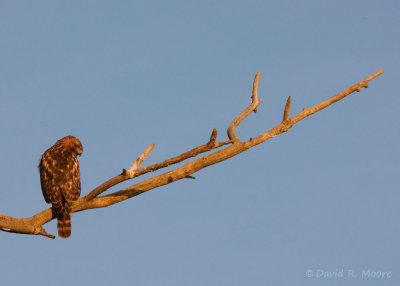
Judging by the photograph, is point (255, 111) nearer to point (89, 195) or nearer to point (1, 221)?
point (89, 195)

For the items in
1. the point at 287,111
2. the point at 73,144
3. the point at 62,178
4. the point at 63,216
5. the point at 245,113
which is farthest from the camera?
the point at 73,144

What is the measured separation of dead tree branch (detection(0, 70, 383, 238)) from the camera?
8.42 meters

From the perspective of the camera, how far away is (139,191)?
9.23m

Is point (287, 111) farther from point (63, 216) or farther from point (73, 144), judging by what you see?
point (73, 144)

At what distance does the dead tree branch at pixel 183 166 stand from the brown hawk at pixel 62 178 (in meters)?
0.75

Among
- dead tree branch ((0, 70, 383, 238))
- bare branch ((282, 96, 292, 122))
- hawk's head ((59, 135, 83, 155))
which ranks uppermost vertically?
hawk's head ((59, 135, 83, 155))

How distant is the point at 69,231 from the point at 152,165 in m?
3.07

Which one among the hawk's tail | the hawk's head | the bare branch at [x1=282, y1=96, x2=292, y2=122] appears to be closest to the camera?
the bare branch at [x1=282, y1=96, x2=292, y2=122]

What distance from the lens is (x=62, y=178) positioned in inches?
425

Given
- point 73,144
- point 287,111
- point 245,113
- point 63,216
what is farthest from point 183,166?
point 73,144

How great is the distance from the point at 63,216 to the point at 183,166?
2.90 m

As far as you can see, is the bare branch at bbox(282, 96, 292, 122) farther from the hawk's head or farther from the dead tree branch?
the hawk's head

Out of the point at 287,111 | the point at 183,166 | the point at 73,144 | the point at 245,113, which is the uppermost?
the point at 73,144

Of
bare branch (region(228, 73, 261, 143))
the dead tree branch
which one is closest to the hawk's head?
the dead tree branch
